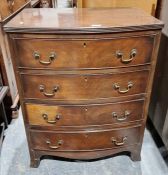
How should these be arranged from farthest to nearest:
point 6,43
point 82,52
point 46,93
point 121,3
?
point 6,43, point 121,3, point 46,93, point 82,52

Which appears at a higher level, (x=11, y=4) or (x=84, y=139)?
(x=11, y=4)

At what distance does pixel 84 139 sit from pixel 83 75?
439 millimetres

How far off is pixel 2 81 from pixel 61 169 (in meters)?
0.84

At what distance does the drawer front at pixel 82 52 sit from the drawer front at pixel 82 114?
0.26 meters

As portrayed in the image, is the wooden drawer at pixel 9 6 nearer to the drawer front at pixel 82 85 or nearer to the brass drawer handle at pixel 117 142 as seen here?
the drawer front at pixel 82 85

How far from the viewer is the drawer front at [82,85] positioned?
45.4 inches

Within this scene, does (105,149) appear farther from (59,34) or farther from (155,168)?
(59,34)

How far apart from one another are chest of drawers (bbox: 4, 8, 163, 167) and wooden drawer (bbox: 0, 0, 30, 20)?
436 millimetres

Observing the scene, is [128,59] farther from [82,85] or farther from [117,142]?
[117,142]

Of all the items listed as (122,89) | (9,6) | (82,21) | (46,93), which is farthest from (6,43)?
(122,89)

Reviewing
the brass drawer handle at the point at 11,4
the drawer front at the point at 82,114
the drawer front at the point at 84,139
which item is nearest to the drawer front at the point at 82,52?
the drawer front at the point at 82,114

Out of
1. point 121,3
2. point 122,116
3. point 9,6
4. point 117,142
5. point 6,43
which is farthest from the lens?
point 6,43

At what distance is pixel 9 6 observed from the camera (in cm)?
172

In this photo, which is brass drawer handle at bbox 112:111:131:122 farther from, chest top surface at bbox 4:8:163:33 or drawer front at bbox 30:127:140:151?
chest top surface at bbox 4:8:163:33
